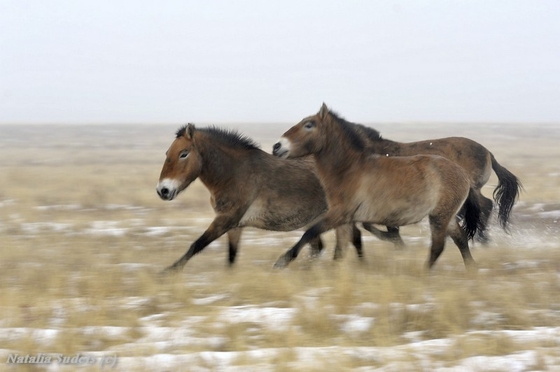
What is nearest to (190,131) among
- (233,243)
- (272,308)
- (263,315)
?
(233,243)

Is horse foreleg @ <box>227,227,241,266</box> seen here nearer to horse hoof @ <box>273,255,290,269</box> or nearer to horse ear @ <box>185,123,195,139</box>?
horse hoof @ <box>273,255,290,269</box>

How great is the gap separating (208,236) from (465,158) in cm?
413

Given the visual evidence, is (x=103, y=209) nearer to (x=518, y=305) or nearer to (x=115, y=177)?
(x=115, y=177)

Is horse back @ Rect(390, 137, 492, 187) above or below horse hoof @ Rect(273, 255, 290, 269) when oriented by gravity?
above

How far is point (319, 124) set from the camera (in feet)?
24.4

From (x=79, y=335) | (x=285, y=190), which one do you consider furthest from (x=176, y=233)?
(x=79, y=335)

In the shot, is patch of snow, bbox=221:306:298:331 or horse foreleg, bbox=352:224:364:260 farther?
horse foreleg, bbox=352:224:364:260

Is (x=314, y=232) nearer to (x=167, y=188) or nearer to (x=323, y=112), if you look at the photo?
(x=323, y=112)

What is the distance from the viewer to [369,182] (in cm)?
720

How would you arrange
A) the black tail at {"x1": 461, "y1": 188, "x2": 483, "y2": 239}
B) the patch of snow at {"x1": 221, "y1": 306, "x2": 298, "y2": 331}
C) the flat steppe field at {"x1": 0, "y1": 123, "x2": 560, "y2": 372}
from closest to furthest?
the flat steppe field at {"x1": 0, "y1": 123, "x2": 560, "y2": 372} < the patch of snow at {"x1": 221, "y1": 306, "x2": 298, "y2": 331} < the black tail at {"x1": 461, "y1": 188, "x2": 483, "y2": 239}

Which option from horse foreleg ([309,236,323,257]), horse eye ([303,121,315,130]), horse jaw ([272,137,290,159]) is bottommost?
horse foreleg ([309,236,323,257])

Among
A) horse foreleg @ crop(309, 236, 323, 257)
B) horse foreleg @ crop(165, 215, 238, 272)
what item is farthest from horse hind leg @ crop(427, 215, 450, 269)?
horse foreleg @ crop(165, 215, 238, 272)

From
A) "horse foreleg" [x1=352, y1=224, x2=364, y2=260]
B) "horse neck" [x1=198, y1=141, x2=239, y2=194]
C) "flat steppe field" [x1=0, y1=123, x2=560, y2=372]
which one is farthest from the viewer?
"horse foreleg" [x1=352, y1=224, x2=364, y2=260]

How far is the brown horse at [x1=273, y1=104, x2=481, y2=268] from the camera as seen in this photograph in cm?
713
